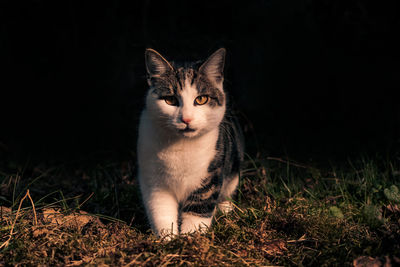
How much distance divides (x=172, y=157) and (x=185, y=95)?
40 centimetres

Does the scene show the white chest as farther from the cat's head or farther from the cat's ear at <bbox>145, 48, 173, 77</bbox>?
the cat's ear at <bbox>145, 48, 173, 77</bbox>

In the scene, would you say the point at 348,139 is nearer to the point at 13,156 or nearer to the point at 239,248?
the point at 239,248

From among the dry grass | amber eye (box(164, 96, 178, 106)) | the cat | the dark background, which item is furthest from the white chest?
the dark background

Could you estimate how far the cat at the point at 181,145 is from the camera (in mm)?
2146

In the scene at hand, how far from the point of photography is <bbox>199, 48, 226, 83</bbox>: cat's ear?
2.23 m

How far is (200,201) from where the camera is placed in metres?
2.29

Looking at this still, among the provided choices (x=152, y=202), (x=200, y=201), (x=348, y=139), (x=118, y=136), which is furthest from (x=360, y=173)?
(x=118, y=136)

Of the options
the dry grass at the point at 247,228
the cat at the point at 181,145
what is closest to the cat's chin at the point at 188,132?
the cat at the point at 181,145

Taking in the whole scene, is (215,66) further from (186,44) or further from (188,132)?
(186,44)

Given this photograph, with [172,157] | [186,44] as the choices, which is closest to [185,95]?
[172,157]

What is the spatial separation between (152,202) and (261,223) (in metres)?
0.72

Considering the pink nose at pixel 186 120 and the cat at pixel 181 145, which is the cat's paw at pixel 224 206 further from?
the pink nose at pixel 186 120

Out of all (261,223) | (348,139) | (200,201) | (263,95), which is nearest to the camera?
(261,223)

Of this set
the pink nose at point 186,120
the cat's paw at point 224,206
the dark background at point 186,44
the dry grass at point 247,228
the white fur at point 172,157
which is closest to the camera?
the dry grass at point 247,228
